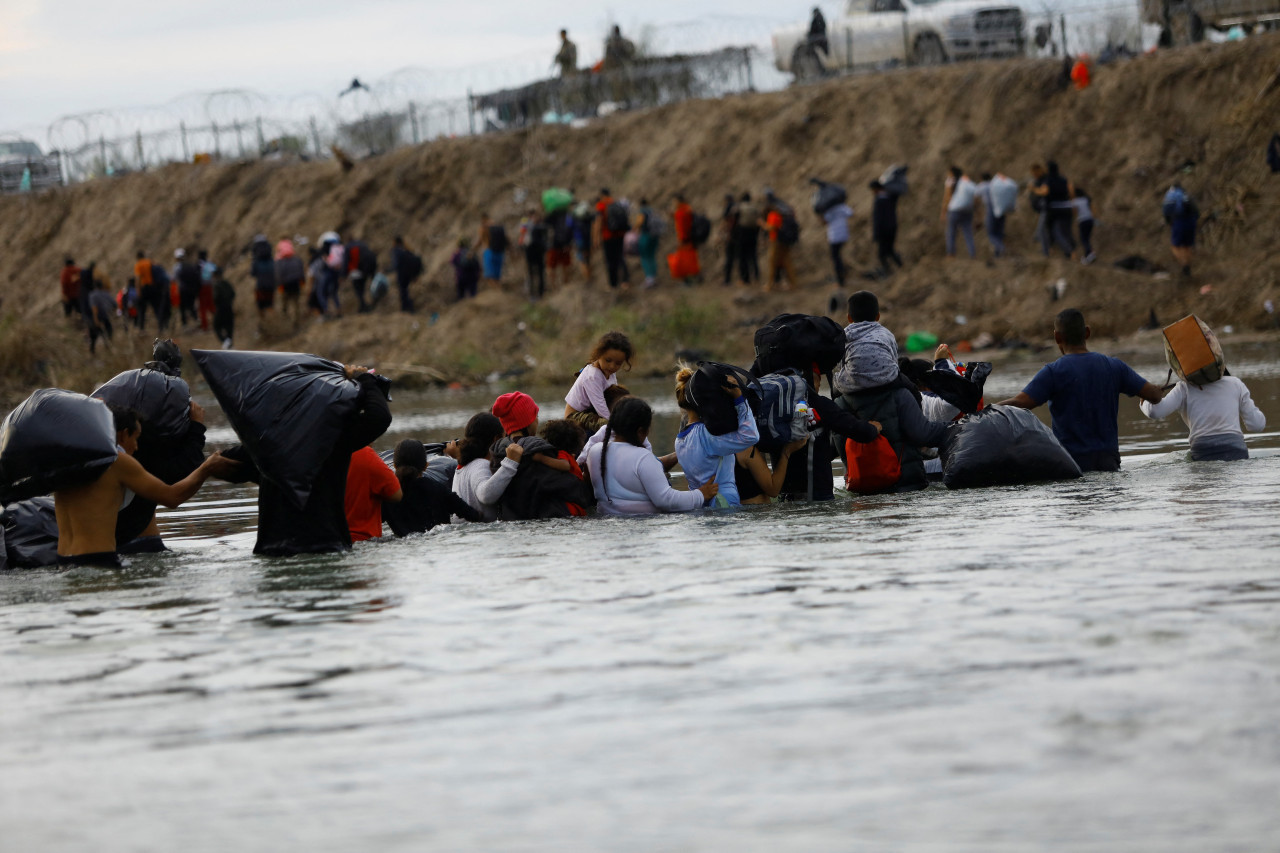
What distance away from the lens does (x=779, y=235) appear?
1084 inches

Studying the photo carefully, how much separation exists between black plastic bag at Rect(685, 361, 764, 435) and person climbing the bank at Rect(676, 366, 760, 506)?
0.08 ft

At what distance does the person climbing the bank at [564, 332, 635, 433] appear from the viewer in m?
10.7

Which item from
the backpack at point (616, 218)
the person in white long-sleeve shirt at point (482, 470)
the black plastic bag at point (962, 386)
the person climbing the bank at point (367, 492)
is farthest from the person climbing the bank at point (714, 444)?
the backpack at point (616, 218)

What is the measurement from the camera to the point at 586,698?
16.1 ft

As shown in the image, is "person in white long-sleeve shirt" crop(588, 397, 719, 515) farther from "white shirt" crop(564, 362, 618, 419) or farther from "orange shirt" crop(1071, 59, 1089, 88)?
"orange shirt" crop(1071, 59, 1089, 88)

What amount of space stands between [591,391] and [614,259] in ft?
64.0

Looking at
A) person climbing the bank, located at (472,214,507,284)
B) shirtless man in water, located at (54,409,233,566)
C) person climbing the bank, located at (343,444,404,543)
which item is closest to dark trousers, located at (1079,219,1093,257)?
person climbing the bank, located at (472,214,507,284)

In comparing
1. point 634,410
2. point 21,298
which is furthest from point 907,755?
point 21,298

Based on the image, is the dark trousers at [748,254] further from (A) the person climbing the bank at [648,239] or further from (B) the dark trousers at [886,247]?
(B) the dark trousers at [886,247]

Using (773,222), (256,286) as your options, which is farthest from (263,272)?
(773,222)

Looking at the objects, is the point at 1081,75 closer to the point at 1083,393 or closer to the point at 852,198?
the point at 852,198

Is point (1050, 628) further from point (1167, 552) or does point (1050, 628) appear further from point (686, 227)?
point (686, 227)

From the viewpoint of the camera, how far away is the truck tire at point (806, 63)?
3428cm

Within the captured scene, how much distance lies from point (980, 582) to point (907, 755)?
2.47 meters
